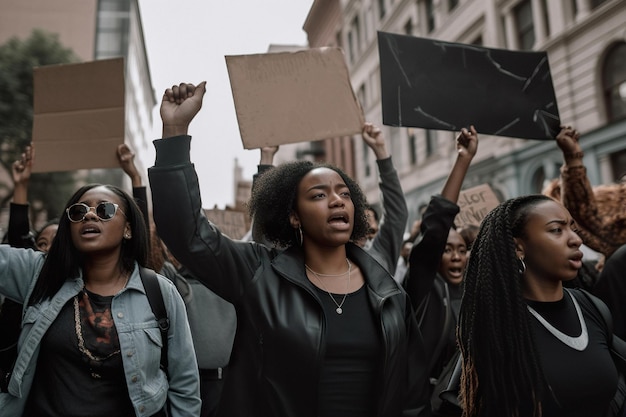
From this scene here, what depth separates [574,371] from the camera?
1.88 meters

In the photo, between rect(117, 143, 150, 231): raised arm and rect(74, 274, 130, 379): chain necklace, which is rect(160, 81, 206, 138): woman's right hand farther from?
rect(117, 143, 150, 231): raised arm

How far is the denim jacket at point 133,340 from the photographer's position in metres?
2.05

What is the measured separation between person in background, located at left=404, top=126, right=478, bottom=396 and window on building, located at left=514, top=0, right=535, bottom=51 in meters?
12.1

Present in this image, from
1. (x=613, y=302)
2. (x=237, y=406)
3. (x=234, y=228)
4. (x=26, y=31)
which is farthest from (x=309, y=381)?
(x=26, y=31)

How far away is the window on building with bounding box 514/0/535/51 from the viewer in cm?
1418

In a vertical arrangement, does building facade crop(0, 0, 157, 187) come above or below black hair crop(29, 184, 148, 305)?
above

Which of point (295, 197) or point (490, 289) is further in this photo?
point (295, 197)

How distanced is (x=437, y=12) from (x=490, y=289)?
17682mm

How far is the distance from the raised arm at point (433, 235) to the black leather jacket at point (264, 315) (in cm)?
55

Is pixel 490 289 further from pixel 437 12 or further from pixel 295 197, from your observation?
pixel 437 12

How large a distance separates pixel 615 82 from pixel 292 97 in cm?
1084

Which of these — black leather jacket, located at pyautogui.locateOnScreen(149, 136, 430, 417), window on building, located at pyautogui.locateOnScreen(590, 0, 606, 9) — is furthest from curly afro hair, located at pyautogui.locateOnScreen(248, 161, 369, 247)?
window on building, located at pyautogui.locateOnScreen(590, 0, 606, 9)

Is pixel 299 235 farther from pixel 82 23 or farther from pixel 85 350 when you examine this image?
pixel 82 23

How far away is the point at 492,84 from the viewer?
333cm
